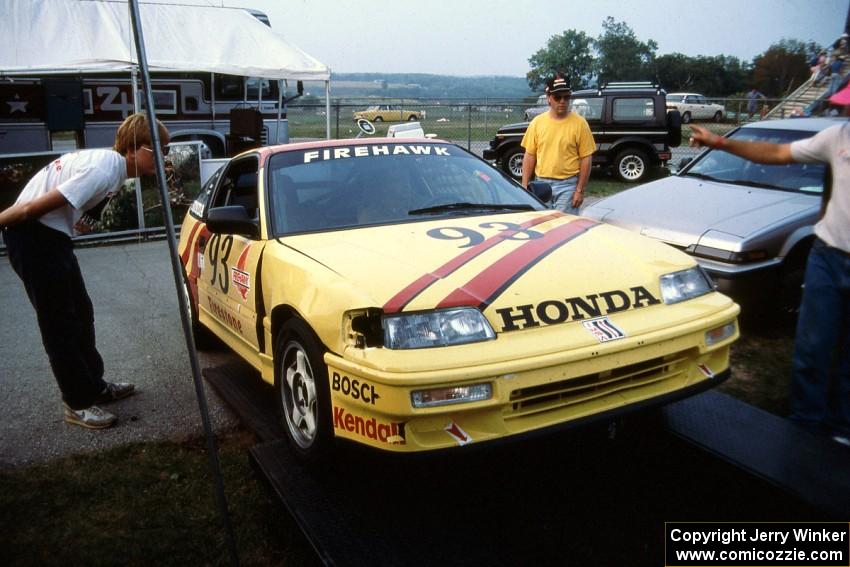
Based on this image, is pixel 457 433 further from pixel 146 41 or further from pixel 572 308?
pixel 146 41

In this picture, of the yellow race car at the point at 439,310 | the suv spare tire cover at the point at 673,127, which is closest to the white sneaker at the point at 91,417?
the yellow race car at the point at 439,310

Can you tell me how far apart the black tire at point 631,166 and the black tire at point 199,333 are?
11008 millimetres

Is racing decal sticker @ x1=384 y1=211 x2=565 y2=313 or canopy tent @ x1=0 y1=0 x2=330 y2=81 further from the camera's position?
canopy tent @ x1=0 y1=0 x2=330 y2=81

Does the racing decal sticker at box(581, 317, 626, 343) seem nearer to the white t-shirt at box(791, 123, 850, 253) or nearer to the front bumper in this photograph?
the front bumper

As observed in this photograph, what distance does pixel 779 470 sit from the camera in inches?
103

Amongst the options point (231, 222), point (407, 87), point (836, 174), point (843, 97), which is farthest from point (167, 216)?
point (407, 87)

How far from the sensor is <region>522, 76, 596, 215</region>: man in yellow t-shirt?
5738 mm

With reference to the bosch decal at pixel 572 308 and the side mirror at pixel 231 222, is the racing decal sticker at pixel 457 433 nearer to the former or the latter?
the bosch decal at pixel 572 308

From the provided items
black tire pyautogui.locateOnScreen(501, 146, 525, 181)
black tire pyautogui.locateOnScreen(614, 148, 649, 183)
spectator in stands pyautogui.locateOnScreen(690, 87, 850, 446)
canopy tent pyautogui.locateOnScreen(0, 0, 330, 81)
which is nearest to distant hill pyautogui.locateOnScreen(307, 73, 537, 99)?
canopy tent pyautogui.locateOnScreen(0, 0, 330, 81)

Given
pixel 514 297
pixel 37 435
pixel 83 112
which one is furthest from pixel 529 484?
pixel 83 112

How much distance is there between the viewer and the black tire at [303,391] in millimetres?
2740

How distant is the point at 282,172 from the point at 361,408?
175 centimetres

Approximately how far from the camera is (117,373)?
4660mm

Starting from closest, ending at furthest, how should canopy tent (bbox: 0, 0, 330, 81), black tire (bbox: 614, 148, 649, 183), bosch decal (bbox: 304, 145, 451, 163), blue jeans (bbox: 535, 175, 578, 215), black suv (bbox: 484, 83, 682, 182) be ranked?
bosch decal (bbox: 304, 145, 451, 163) → blue jeans (bbox: 535, 175, 578, 215) → canopy tent (bbox: 0, 0, 330, 81) → black suv (bbox: 484, 83, 682, 182) → black tire (bbox: 614, 148, 649, 183)
